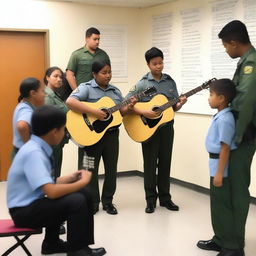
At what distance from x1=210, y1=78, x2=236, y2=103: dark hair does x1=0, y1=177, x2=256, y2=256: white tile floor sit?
45.8 inches

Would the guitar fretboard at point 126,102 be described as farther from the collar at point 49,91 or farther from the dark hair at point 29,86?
the dark hair at point 29,86

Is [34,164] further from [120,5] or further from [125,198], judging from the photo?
[120,5]

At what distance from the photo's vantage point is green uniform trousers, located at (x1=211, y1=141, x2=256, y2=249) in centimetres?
271

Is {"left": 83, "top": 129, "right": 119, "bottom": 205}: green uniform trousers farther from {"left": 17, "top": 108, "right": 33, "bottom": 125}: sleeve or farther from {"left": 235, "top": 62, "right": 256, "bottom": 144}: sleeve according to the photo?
{"left": 235, "top": 62, "right": 256, "bottom": 144}: sleeve

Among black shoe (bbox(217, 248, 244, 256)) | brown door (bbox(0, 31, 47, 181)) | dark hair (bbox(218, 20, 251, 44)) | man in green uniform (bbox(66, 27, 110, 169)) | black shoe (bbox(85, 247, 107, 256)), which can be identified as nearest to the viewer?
dark hair (bbox(218, 20, 251, 44))

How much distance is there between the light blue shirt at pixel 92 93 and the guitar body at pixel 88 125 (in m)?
0.05

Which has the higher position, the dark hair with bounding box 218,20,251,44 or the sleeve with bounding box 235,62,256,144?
the dark hair with bounding box 218,20,251,44

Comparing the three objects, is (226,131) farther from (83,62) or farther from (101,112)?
(83,62)

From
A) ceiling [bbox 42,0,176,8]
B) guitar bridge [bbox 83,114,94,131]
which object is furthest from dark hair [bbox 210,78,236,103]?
ceiling [bbox 42,0,176,8]

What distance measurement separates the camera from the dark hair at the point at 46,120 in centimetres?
231

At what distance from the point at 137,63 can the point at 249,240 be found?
9.87 ft

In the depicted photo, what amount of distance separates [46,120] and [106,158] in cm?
161

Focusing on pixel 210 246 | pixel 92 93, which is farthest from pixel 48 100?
pixel 210 246

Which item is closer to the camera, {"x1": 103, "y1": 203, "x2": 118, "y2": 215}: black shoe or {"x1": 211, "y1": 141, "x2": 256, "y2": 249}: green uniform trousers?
{"x1": 211, "y1": 141, "x2": 256, "y2": 249}: green uniform trousers
